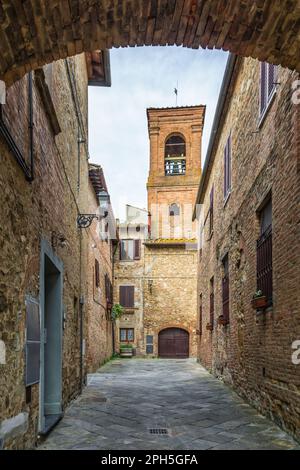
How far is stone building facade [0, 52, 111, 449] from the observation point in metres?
3.88

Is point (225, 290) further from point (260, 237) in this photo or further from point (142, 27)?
point (142, 27)

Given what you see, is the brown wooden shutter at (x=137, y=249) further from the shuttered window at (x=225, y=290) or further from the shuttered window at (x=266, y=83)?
the shuttered window at (x=266, y=83)

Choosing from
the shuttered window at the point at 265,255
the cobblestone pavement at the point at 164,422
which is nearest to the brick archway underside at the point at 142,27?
the shuttered window at the point at 265,255

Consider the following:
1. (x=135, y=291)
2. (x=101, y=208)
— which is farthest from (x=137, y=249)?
(x=101, y=208)

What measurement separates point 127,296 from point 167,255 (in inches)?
124

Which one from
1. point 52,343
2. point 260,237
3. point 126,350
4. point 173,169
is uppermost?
point 173,169

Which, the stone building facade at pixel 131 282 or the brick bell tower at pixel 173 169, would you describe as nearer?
the stone building facade at pixel 131 282

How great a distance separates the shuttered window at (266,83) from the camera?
21.5ft

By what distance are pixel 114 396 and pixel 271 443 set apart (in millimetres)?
4559

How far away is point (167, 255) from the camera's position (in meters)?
25.3

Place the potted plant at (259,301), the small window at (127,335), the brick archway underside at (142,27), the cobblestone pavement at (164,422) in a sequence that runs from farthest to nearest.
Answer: the small window at (127,335), the potted plant at (259,301), the cobblestone pavement at (164,422), the brick archway underside at (142,27)

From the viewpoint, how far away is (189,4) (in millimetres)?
3631

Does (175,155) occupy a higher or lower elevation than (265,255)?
higher

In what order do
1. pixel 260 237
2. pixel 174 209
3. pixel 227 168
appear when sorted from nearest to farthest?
pixel 260 237
pixel 227 168
pixel 174 209
